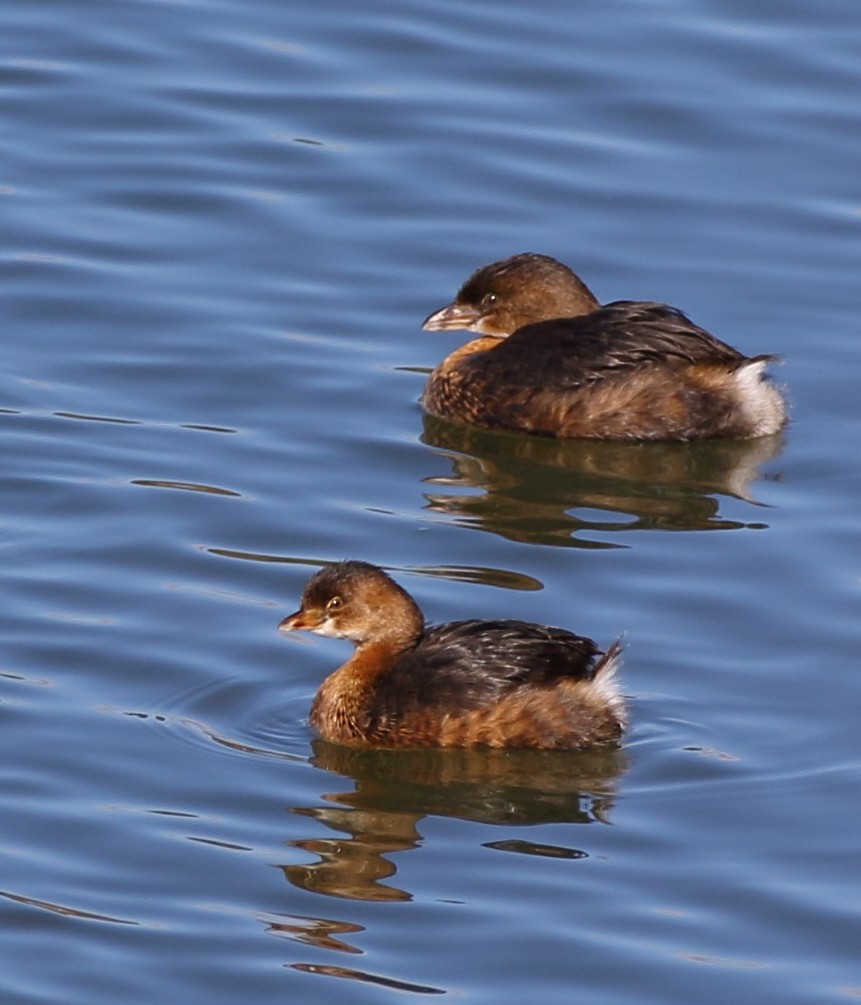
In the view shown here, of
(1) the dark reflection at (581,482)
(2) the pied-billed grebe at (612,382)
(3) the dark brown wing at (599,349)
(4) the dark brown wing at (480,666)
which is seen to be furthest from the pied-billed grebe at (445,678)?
(3) the dark brown wing at (599,349)

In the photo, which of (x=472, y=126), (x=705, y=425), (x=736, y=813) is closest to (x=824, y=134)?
(x=472, y=126)

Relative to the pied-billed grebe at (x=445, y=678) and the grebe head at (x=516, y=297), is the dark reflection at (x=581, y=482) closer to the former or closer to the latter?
the grebe head at (x=516, y=297)

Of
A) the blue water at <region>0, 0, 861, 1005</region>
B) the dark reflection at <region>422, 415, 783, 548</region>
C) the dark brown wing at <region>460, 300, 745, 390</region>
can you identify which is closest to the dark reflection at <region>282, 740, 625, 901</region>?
the blue water at <region>0, 0, 861, 1005</region>

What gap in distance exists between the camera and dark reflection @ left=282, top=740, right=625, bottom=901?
7.94 meters

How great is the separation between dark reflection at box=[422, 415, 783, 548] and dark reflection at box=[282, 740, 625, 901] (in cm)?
189

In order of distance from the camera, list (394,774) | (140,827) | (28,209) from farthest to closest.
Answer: (28,209), (394,774), (140,827)

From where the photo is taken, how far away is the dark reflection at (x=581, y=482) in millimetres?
10828

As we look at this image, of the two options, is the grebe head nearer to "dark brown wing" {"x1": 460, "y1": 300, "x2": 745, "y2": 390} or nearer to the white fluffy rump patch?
"dark brown wing" {"x1": 460, "y1": 300, "x2": 745, "y2": 390}

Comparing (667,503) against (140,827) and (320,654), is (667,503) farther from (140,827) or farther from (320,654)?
(140,827)

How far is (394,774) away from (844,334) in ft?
15.3

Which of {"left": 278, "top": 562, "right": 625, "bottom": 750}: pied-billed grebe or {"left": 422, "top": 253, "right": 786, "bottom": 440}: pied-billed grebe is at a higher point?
{"left": 422, "top": 253, "right": 786, "bottom": 440}: pied-billed grebe

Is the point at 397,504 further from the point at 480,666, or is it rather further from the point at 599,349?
the point at 480,666

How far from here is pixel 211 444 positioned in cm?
1145

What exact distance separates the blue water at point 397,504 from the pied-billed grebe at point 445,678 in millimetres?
94
